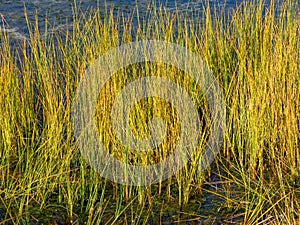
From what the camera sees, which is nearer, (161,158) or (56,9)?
(161,158)

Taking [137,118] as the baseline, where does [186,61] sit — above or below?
above

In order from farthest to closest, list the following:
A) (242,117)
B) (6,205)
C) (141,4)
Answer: (141,4) < (242,117) < (6,205)

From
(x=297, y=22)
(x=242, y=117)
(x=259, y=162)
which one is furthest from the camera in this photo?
(x=297, y=22)

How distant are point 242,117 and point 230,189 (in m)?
0.47

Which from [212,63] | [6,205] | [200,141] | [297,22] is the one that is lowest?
[6,205]

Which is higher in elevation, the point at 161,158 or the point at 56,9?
the point at 56,9

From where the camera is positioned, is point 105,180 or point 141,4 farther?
point 141,4

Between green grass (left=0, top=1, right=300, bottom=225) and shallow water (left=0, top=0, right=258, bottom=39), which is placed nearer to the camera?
green grass (left=0, top=1, right=300, bottom=225)

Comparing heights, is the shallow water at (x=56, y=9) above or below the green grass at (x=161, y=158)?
above

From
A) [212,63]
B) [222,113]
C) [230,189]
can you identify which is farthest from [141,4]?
[230,189]

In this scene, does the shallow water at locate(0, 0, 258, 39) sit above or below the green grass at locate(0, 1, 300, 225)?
above

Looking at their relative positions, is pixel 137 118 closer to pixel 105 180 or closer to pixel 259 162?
pixel 105 180

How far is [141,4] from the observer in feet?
17.9

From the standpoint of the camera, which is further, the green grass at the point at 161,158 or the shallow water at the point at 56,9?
the shallow water at the point at 56,9
